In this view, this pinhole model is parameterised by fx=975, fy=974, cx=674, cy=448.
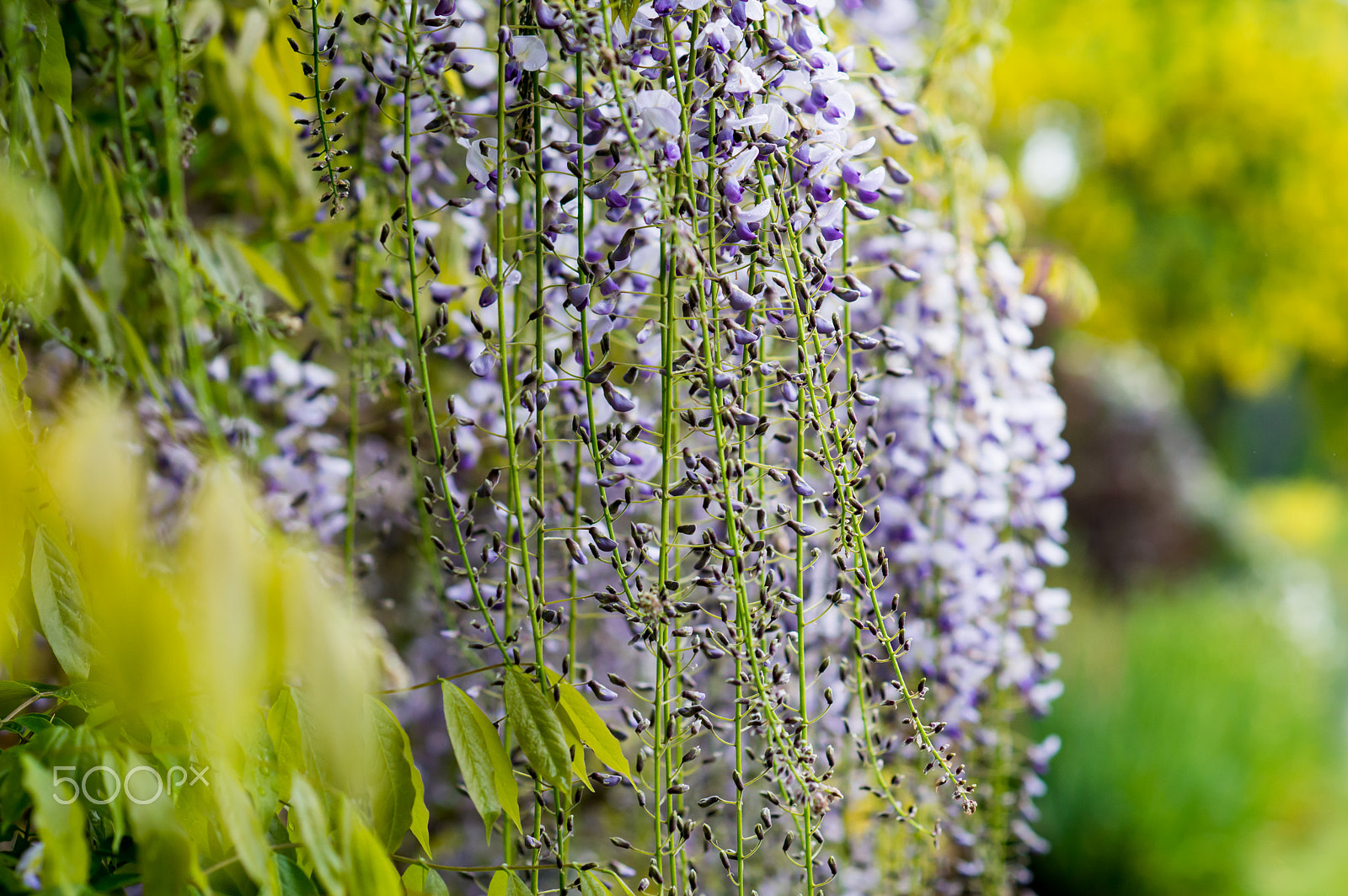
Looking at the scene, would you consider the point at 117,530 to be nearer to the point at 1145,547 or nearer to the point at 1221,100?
the point at 1145,547

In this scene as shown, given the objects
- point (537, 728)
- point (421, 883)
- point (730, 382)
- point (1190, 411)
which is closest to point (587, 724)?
point (537, 728)

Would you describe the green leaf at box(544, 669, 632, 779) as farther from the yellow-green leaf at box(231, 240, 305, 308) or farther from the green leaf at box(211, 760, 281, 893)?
the yellow-green leaf at box(231, 240, 305, 308)

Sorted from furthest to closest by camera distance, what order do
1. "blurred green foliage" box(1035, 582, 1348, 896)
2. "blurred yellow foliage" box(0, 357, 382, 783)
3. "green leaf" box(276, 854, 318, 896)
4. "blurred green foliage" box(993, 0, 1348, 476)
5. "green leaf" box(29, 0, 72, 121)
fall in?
"blurred green foliage" box(993, 0, 1348, 476) < "blurred green foliage" box(1035, 582, 1348, 896) < "green leaf" box(29, 0, 72, 121) < "green leaf" box(276, 854, 318, 896) < "blurred yellow foliage" box(0, 357, 382, 783)

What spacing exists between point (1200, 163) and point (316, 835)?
7.49 meters

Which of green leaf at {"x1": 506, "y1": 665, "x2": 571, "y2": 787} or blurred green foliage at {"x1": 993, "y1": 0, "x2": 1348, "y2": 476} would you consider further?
blurred green foliage at {"x1": 993, "y1": 0, "x2": 1348, "y2": 476}

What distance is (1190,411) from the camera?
984 centimetres

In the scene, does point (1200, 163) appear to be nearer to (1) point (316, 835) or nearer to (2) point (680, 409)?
(2) point (680, 409)

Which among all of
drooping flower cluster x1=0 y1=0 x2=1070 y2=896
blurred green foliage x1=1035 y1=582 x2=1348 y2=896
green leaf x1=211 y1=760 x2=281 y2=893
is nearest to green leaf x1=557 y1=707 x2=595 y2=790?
drooping flower cluster x1=0 y1=0 x2=1070 y2=896

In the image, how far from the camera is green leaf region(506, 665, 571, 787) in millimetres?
625

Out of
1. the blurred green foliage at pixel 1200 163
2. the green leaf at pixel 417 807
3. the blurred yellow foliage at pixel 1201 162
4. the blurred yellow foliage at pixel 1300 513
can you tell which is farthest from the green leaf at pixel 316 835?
the blurred yellow foliage at pixel 1300 513

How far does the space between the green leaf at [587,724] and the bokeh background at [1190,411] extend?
900 millimetres

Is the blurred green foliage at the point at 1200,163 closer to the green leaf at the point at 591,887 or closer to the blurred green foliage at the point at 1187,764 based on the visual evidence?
the blurred green foliage at the point at 1187,764

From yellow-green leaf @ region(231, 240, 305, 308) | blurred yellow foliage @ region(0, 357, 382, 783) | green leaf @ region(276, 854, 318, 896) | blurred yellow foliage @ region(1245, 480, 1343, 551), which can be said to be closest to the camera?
blurred yellow foliage @ region(0, 357, 382, 783)

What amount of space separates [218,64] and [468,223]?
0.41m
